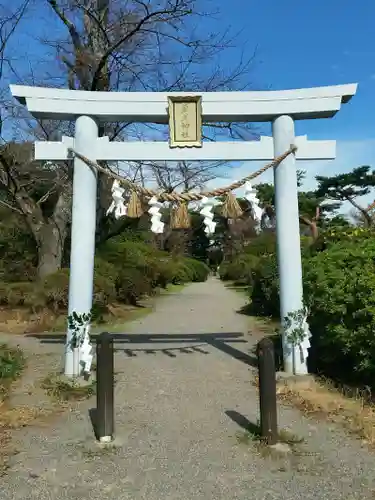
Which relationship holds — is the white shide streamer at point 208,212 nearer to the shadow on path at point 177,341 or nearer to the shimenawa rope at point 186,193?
the shimenawa rope at point 186,193

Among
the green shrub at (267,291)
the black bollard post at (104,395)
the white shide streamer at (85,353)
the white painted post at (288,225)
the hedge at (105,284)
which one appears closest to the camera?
the black bollard post at (104,395)

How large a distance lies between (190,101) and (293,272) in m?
2.52

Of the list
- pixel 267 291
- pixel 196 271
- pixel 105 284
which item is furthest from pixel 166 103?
pixel 196 271

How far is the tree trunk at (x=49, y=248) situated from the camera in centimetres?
1355

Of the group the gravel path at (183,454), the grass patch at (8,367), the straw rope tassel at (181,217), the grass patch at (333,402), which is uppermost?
the straw rope tassel at (181,217)

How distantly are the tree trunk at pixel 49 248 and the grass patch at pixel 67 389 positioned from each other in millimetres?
7748

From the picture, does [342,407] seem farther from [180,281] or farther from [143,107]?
[180,281]

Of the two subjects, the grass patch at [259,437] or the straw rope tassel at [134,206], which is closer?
the grass patch at [259,437]

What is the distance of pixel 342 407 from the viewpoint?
512 cm

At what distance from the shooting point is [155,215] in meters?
6.03

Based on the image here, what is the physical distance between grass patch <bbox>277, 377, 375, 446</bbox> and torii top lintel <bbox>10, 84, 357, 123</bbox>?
336cm

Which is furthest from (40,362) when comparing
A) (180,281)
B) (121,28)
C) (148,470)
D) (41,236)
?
(180,281)

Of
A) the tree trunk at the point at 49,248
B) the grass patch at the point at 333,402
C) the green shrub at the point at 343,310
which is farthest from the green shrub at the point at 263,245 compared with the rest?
the grass patch at the point at 333,402

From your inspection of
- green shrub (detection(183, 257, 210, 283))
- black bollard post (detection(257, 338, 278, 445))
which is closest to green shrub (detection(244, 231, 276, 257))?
green shrub (detection(183, 257, 210, 283))
